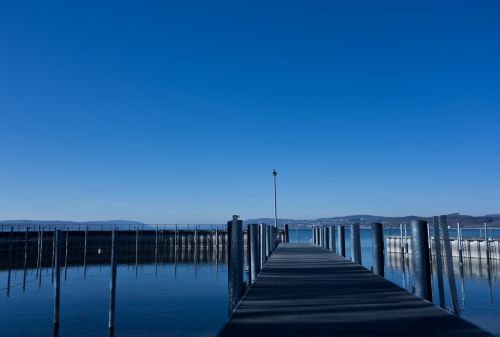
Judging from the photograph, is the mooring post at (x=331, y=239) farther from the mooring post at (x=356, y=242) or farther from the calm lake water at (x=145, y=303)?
Answer: the mooring post at (x=356, y=242)

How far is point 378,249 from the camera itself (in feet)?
48.4

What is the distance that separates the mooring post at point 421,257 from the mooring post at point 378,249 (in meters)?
4.43

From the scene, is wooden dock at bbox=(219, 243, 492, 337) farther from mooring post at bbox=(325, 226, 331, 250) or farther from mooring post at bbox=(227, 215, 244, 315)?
mooring post at bbox=(325, 226, 331, 250)

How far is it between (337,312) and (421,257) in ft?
9.38

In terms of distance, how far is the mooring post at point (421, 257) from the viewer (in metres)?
9.87

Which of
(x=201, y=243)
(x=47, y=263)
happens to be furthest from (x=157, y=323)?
(x=201, y=243)

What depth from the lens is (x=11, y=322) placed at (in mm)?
14234

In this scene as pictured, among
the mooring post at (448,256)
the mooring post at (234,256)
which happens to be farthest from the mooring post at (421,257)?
the mooring post at (234,256)

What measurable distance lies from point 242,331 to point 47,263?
120 ft

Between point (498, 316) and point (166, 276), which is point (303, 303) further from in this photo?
point (166, 276)

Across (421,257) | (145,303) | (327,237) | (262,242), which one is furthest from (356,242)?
(327,237)

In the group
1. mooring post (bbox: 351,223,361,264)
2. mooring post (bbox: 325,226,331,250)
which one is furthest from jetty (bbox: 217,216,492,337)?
mooring post (bbox: 325,226,331,250)

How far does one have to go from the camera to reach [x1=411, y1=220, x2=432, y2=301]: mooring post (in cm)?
987

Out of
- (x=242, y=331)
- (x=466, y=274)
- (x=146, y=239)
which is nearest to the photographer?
(x=242, y=331)
